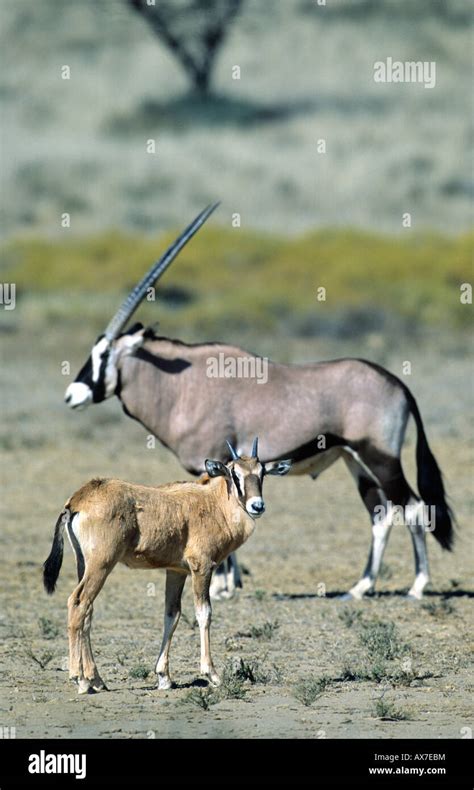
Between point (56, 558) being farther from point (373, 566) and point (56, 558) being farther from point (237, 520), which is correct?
point (373, 566)

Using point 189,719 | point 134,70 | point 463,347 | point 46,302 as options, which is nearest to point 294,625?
point 189,719

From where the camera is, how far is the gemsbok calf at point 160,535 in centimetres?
845

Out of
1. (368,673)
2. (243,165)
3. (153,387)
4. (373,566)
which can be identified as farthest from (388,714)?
(243,165)

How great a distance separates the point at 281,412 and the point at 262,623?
5.07ft

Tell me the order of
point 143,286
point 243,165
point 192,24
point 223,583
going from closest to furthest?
point 223,583
point 143,286
point 243,165
point 192,24

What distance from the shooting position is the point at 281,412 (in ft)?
38.3

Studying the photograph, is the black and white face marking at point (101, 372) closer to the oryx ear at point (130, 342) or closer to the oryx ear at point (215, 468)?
the oryx ear at point (130, 342)

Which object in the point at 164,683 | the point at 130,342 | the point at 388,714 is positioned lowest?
the point at 388,714

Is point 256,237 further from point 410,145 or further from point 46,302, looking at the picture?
point 410,145

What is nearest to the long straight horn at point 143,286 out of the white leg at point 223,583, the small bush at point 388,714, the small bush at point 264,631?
the white leg at point 223,583

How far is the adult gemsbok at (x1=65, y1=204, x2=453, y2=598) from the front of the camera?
11625 mm

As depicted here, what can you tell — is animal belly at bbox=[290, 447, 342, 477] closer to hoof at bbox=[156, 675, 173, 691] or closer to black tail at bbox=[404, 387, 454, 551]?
black tail at bbox=[404, 387, 454, 551]

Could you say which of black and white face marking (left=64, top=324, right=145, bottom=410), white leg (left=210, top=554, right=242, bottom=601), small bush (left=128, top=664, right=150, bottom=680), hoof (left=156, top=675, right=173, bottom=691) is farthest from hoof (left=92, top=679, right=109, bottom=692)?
black and white face marking (left=64, top=324, right=145, bottom=410)

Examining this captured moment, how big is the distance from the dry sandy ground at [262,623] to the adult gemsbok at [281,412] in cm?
66
